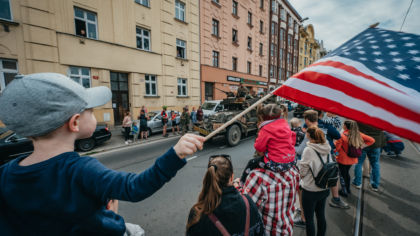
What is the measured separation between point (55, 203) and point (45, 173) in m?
0.14

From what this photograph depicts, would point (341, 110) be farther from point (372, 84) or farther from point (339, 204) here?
point (339, 204)

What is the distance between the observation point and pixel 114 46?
10.6m

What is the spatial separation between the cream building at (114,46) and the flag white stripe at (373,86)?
1112 centimetres

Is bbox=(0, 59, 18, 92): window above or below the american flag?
above

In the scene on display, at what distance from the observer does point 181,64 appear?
14344 millimetres

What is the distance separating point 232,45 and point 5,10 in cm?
1657

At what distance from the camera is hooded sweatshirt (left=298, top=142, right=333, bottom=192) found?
2264 mm

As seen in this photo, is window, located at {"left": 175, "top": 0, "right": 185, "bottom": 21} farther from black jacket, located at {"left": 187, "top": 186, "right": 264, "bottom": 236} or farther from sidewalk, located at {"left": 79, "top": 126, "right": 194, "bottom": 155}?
black jacket, located at {"left": 187, "top": 186, "right": 264, "bottom": 236}

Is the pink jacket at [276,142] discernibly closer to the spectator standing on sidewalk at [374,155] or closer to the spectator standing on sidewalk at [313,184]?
the spectator standing on sidewalk at [313,184]

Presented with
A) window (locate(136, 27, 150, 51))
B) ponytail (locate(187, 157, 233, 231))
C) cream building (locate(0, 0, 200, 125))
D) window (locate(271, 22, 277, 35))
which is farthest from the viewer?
window (locate(271, 22, 277, 35))

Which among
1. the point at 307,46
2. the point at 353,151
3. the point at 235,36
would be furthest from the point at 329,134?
the point at 307,46

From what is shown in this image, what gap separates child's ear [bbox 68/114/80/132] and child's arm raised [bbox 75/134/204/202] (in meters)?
0.17

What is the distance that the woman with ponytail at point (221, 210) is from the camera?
4.32 ft

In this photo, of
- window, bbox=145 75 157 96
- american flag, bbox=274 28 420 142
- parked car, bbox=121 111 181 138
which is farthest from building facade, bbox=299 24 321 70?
american flag, bbox=274 28 420 142
